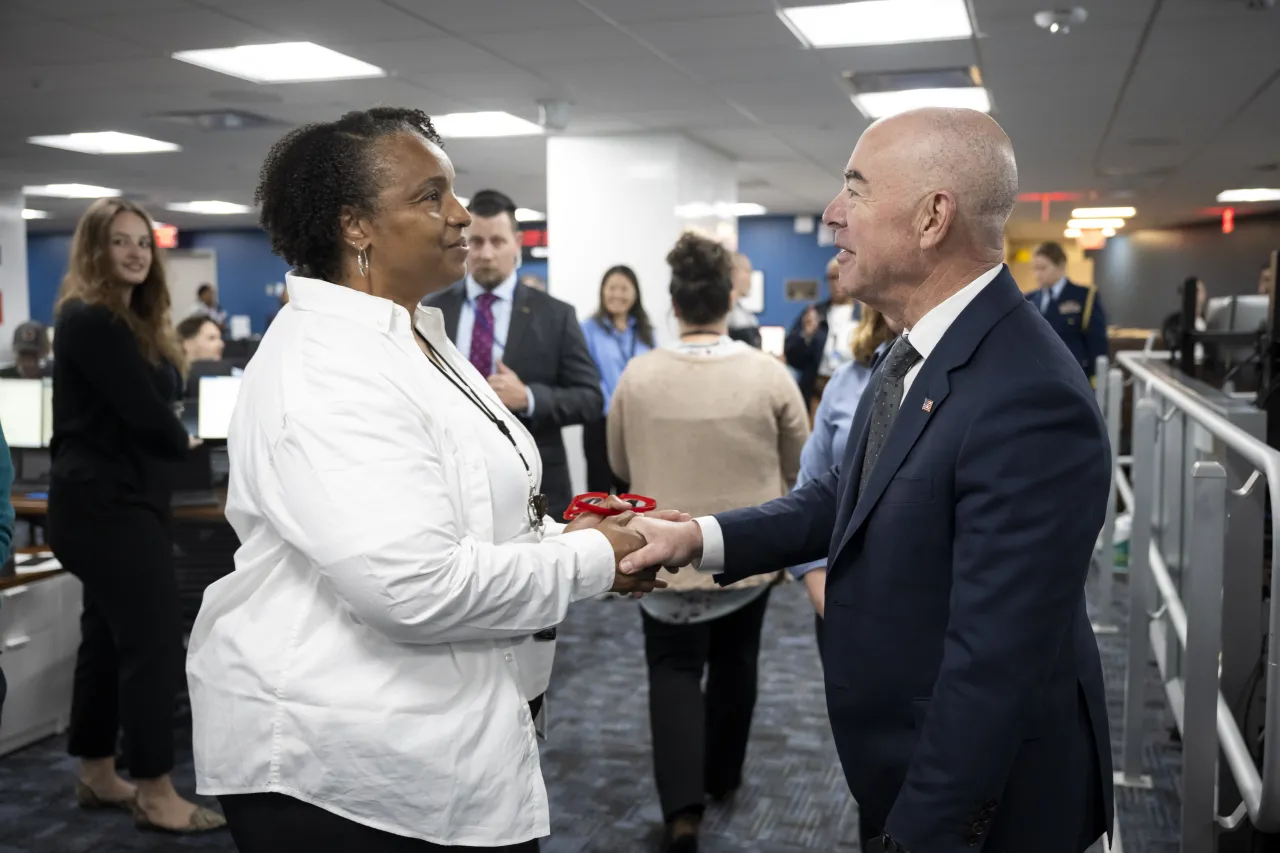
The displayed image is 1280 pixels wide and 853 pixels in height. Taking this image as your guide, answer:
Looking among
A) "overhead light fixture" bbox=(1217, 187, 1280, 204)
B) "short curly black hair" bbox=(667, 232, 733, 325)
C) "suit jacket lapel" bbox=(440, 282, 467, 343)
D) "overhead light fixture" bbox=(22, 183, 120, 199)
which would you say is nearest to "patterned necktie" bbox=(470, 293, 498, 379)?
"suit jacket lapel" bbox=(440, 282, 467, 343)

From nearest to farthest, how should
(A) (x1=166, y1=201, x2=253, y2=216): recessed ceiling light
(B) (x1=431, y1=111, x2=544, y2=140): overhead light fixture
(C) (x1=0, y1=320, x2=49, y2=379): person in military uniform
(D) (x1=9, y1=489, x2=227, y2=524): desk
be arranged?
(D) (x1=9, y1=489, x2=227, y2=524): desk
(C) (x1=0, y1=320, x2=49, y2=379): person in military uniform
(B) (x1=431, y1=111, x2=544, y2=140): overhead light fixture
(A) (x1=166, y1=201, x2=253, y2=216): recessed ceiling light

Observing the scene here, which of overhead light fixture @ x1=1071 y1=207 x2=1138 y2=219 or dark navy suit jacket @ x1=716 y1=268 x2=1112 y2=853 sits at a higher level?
overhead light fixture @ x1=1071 y1=207 x2=1138 y2=219

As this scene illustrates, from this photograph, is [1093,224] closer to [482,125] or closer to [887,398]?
[482,125]

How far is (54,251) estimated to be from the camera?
2016 centimetres

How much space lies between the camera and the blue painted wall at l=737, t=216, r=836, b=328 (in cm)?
1764

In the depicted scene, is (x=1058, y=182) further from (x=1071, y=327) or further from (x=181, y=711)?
(x=181, y=711)

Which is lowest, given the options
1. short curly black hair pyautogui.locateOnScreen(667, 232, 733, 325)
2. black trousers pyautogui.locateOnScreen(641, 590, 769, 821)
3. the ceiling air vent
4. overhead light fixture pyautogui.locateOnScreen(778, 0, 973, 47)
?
black trousers pyautogui.locateOnScreen(641, 590, 769, 821)

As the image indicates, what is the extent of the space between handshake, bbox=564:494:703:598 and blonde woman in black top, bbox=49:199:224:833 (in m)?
1.78

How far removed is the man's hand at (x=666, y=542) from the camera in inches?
73.2

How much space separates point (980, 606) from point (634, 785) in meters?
2.55

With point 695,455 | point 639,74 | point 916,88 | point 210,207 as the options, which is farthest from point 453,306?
point 210,207

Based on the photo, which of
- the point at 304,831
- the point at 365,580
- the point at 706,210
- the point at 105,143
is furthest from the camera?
the point at 706,210

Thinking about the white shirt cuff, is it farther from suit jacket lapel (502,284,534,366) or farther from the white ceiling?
the white ceiling

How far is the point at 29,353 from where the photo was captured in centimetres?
761
